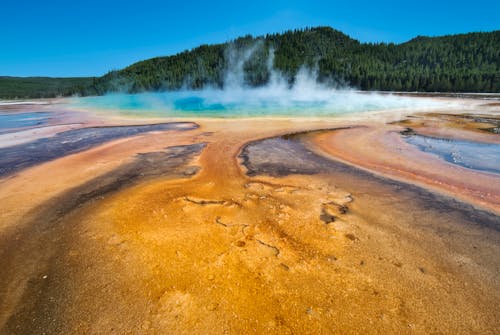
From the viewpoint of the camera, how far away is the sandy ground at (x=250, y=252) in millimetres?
3225

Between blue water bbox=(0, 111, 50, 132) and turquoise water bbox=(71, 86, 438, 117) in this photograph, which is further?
turquoise water bbox=(71, 86, 438, 117)

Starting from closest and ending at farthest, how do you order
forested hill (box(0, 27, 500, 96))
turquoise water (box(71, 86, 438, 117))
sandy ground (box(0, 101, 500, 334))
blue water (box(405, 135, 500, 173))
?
sandy ground (box(0, 101, 500, 334)) < blue water (box(405, 135, 500, 173)) < turquoise water (box(71, 86, 438, 117)) < forested hill (box(0, 27, 500, 96))

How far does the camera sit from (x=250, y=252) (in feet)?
14.3

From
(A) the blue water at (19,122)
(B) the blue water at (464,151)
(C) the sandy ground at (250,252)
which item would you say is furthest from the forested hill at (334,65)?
(C) the sandy ground at (250,252)

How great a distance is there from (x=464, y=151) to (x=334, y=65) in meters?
80.0

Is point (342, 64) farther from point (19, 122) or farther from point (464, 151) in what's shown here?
point (19, 122)

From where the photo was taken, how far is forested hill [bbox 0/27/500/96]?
60250 mm

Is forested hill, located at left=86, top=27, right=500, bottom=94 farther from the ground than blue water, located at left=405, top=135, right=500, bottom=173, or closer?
farther from the ground

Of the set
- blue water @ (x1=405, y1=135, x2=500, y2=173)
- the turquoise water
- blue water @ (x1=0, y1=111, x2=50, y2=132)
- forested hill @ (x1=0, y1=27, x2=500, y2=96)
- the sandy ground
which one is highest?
forested hill @ (x1=0, y1=27, x2=500, y2=96)

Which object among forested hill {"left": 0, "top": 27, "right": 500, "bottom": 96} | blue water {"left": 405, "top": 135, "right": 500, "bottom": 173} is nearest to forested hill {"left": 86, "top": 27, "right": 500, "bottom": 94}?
forested hill {"left": 0, "top": 27, "right": 500, "bottom": 96}

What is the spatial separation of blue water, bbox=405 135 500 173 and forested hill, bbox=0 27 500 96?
171 ft

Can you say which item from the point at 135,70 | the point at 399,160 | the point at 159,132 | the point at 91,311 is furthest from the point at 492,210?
the point at 135,70

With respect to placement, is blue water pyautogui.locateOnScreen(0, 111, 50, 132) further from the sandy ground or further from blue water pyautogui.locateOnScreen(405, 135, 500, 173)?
blue water pyautogui.locateOnScreen(405, 135, 500, 173)

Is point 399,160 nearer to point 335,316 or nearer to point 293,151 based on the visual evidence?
point 293,151
